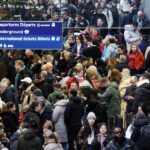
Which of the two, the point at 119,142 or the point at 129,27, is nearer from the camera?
the point at 119,142

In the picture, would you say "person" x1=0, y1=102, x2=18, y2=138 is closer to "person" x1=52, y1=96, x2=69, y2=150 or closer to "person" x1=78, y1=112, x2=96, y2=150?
"person" x1=52, y1=96, x2=69, y2=150

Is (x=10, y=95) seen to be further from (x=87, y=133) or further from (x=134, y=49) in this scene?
(x=134, y=49)

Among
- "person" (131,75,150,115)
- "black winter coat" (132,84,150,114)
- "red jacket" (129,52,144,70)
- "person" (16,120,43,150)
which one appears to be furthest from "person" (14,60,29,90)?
"person" (16,120,43,150)

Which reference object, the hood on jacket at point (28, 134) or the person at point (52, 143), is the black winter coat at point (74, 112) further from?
the hood on jacket at point (28, 134)

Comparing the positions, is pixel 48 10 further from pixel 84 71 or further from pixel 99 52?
pixel 84 71

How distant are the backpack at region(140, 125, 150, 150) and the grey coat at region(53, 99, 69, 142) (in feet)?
8.82

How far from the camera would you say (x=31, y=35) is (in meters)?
30.4

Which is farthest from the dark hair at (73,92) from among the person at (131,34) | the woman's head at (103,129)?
the person at (131,34)

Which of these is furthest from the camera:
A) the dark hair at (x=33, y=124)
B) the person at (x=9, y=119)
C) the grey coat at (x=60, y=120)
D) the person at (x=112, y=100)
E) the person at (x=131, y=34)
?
the person at (x=131, y=34)

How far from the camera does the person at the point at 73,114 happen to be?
2566 cm

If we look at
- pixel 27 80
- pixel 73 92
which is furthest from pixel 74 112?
pixel 27 80

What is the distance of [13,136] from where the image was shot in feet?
78.7

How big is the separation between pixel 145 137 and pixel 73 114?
8.42 ft

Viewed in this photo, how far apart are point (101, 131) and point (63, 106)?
2.20m
